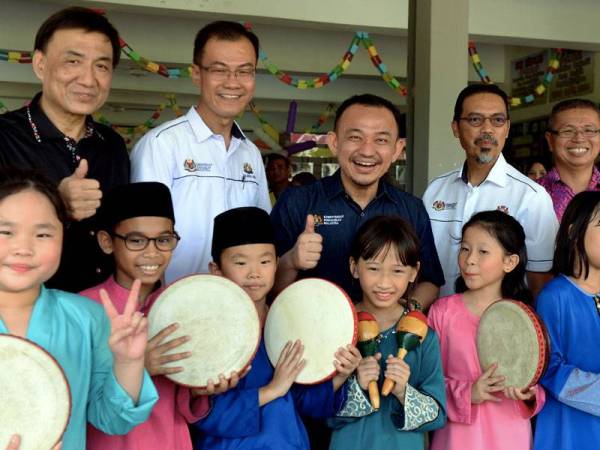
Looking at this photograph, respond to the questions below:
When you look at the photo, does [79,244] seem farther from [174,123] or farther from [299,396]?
[299,396]

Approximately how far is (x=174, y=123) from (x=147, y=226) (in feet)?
2.48

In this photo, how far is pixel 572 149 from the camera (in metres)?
3.09

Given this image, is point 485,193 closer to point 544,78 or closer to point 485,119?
point 485,119

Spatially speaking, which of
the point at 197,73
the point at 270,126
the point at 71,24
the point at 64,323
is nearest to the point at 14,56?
the point at 270,126

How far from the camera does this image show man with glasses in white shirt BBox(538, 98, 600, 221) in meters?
3.08

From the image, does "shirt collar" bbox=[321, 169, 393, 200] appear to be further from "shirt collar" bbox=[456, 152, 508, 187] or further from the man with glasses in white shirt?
the man with glasses in white shirt

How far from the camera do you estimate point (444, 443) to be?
226cm

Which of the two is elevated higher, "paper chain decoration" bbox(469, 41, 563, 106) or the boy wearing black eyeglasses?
"paper chain decoration" bbox(469, 41, 563, 106)

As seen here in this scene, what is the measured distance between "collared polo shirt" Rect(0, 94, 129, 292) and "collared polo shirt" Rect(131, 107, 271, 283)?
307 millimetres

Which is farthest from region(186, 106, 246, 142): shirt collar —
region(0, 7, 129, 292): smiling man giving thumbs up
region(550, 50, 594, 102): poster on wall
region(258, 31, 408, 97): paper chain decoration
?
region(550, 50, 594, 102): poster on wall

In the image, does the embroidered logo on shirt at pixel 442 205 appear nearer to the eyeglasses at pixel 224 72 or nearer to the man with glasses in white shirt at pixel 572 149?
the man with glasses in white shirt at pixel 572 149

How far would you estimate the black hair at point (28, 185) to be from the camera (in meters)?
1.61

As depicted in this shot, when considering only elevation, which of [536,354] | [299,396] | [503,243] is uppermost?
[503,243]

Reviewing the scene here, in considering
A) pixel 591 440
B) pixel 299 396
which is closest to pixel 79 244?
pixel 299 396
